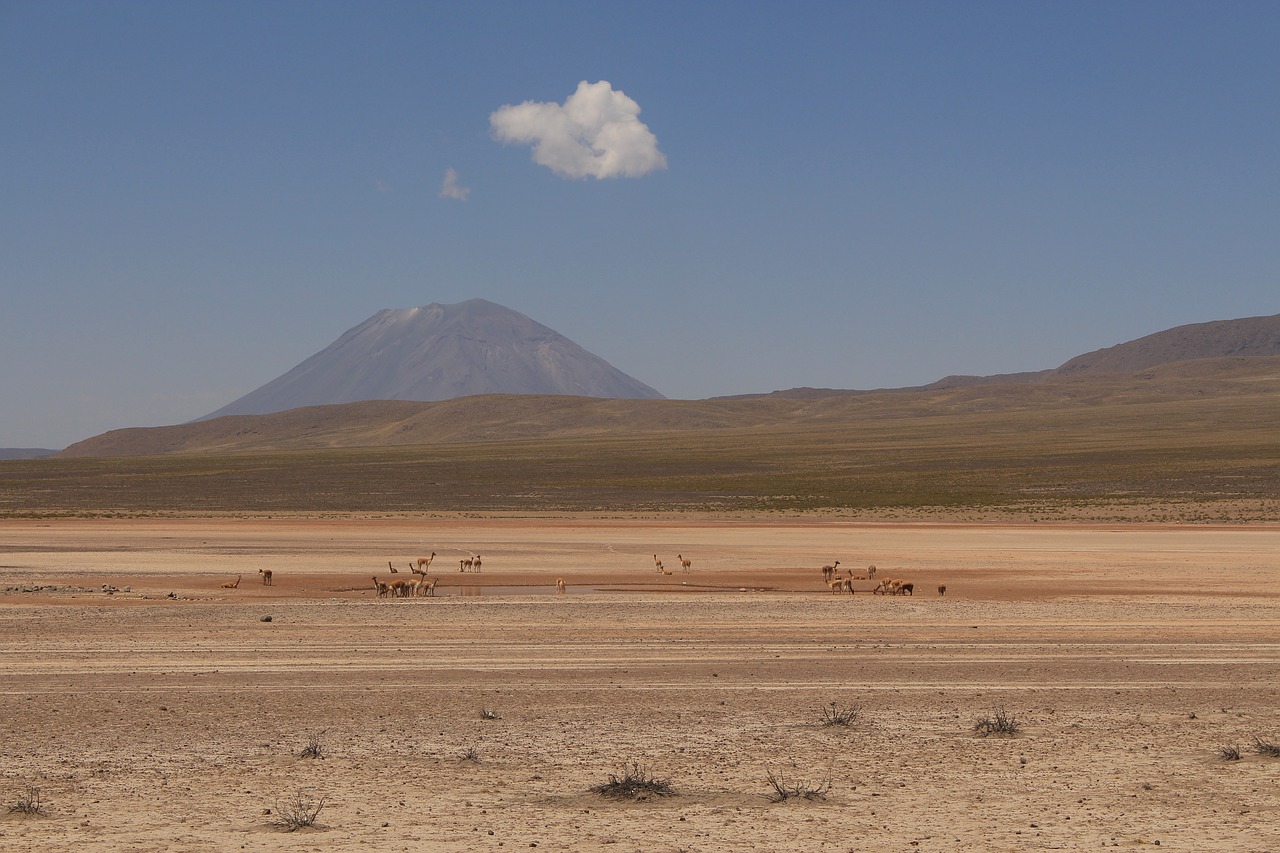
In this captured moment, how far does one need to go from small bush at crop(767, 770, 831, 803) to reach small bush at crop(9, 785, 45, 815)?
5160mm

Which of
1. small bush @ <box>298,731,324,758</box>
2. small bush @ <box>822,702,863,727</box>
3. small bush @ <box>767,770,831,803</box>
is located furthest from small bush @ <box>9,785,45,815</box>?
small bush @ <box>822,702,863,727</box>

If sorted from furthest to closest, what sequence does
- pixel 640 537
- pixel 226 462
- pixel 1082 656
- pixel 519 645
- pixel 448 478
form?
1. pixel 226 462
2. pixel 448 478
3. pixel 640 537
4. pixel 519 645
5. pixel 1082 656

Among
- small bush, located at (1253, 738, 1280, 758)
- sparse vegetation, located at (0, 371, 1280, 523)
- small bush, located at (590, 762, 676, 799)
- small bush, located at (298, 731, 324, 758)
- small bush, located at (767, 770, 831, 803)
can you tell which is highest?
sparse vegetation, located at (0, 371, 1280, 523)

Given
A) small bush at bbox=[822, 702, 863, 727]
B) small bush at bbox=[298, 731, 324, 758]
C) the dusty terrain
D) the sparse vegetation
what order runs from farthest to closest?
the sparse vegetation, small bush at bbox=[822, 702, 863, 727], small bush at bbox=[298, 731, 324, 758], the dusty terrain

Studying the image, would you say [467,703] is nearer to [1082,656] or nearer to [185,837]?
[185,837]

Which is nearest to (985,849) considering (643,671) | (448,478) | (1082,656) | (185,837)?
(185,837)

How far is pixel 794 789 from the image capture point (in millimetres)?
9109

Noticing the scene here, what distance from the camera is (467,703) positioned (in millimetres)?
12680

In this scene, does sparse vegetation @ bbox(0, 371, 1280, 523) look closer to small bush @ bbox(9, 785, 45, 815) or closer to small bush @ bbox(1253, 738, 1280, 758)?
small bush @ bbox(1253, 738, 1280, 758)

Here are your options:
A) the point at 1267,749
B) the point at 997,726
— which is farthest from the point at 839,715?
the point at 1267,749

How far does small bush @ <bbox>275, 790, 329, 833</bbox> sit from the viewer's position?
810 cm

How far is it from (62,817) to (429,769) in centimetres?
271

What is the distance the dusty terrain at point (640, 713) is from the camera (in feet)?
27.1

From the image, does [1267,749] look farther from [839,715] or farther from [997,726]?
[839,715]
